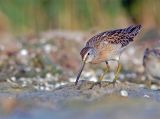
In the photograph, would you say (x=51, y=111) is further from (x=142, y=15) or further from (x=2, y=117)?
(x=142, y=15)

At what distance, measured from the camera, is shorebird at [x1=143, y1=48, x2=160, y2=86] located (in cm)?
1388

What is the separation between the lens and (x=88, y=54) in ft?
36.6

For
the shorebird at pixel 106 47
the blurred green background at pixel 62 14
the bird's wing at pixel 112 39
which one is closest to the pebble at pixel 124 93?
the shorebird at pixel 106 47

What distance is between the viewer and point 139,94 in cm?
1076

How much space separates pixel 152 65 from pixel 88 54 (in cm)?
302

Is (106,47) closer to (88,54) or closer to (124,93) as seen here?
(88,54)

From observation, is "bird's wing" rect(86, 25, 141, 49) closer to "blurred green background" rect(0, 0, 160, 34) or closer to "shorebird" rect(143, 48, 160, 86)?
"shorebird" rect(143, 48, 160, 86)

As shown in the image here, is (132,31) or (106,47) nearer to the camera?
(106,47)

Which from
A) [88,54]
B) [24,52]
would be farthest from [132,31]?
[24,52]

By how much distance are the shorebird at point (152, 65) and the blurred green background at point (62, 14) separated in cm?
483

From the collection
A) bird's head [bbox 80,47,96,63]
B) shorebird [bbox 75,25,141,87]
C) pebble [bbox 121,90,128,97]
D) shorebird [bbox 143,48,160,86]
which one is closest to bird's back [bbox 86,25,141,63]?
shorebird [bbox 75,25,141,87]

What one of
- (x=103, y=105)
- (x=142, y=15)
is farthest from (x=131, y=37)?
(x=142, y=15)

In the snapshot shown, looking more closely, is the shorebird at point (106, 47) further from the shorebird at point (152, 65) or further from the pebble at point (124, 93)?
the shorebird at point (152, 65)

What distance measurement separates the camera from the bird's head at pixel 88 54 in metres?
11.1
